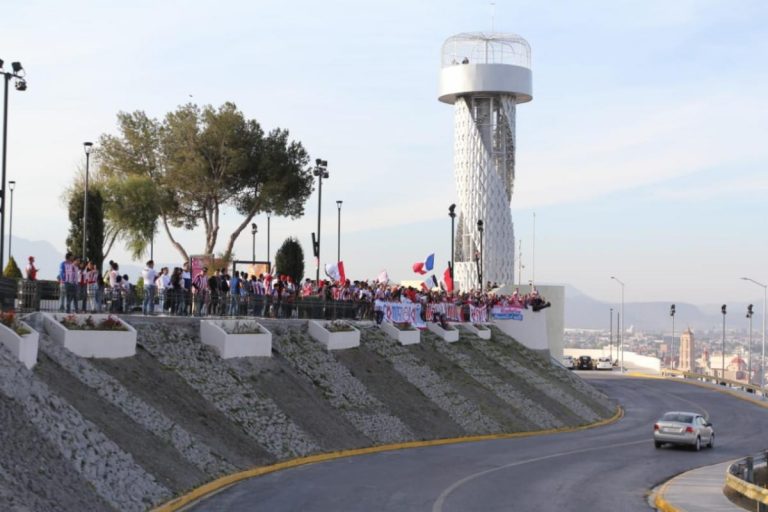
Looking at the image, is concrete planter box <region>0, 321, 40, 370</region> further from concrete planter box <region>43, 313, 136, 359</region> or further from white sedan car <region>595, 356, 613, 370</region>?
white sedan car <region>595, 356, 613, 370</region>

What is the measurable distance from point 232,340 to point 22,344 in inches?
414

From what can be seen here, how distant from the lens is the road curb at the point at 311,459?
22375mm

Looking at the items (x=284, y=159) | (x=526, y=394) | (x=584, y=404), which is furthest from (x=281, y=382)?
(x=284, y=159)

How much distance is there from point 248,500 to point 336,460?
27.5ft

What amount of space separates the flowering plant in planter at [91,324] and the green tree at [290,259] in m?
37.3

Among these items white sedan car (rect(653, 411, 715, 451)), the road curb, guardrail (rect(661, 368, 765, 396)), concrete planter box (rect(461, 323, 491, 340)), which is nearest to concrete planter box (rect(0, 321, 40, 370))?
the road curb

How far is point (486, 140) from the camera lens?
112 m

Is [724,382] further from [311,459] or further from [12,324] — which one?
[12,324]

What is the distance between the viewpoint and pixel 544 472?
30.0 metres

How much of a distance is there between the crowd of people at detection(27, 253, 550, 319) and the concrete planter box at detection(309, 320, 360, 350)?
2184mm

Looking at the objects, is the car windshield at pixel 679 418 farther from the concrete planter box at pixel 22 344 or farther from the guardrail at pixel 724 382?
the guardrail at pixel 724 382

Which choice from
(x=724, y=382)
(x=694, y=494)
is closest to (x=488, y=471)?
(x=694, y=494)

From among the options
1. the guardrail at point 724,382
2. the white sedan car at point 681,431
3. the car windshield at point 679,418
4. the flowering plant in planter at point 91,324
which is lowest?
the guardrail at point 724,382

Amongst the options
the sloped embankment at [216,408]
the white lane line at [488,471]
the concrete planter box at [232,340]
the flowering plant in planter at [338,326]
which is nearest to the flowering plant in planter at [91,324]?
the sloped embankment at [216,408]
